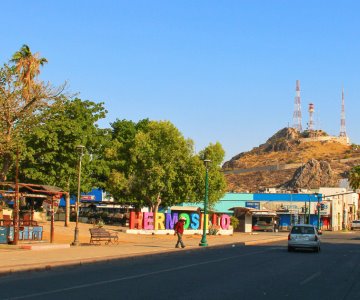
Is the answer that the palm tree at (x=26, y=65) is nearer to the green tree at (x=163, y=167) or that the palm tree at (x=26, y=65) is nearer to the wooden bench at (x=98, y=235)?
the wooden bench at (x=98, y=235)

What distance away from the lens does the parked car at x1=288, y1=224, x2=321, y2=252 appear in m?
34.1

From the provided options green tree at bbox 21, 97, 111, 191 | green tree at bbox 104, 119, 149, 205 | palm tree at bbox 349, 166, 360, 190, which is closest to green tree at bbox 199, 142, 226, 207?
green tree at bbox 104, 119, 149, 205

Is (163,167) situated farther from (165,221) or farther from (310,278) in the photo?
(310,278)

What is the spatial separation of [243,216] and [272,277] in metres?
56.1

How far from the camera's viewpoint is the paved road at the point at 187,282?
45.6 feet

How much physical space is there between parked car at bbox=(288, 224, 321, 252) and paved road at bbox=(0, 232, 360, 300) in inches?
389

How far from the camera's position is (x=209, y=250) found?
3538 centimetres

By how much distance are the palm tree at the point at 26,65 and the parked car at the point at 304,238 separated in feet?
61.5

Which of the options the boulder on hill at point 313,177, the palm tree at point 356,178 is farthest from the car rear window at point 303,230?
the boulder on hill at point 313,177

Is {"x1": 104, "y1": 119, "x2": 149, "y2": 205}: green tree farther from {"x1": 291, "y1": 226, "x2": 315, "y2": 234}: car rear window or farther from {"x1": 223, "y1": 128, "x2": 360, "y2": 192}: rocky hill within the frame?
{"x1": 223, "y1": 128, "x2": 360, "y2": 192}: rocky hill

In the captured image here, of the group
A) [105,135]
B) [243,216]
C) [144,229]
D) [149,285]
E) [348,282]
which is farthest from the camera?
[243,216]

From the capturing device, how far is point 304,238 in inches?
1348

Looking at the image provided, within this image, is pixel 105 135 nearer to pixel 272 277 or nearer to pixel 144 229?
pixel 144 229

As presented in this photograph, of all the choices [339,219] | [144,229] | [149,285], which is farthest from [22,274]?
[339,219]
